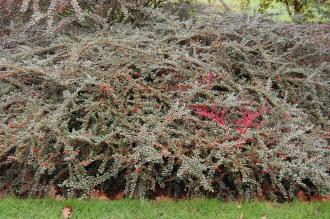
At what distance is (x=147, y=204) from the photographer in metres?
3.68

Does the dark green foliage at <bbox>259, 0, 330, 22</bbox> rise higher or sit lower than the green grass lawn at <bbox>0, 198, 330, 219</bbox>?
higher

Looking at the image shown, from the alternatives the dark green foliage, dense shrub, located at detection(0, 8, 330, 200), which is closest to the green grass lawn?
dense shrub, located at detection(0, 8, 330, 200)

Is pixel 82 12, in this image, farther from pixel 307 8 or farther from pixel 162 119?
pixel 307 8

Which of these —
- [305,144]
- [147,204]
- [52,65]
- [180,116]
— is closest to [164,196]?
[147,204]

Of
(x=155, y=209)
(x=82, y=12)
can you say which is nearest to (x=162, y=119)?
(x=155, y=209)

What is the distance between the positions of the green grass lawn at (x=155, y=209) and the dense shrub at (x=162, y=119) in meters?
0.11

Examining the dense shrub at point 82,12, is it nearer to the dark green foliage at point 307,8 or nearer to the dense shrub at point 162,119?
the dense shrub at point 162,119

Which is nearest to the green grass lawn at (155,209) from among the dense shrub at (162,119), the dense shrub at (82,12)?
the dense shrub at (162,119)

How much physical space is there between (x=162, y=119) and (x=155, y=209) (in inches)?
27.6

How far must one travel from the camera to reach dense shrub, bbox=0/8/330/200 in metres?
3.72

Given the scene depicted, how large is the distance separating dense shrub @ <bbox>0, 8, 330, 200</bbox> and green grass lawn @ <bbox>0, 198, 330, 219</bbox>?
0.11 meters

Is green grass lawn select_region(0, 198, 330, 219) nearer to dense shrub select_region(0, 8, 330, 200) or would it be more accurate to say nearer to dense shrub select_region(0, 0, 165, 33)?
dense shrub select_region(0, 8, 330, 200)

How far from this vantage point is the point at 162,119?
3.93 metres

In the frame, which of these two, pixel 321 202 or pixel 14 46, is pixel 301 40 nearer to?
pixel 321 202
